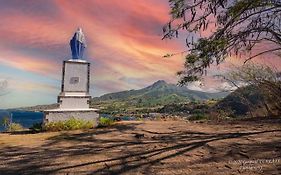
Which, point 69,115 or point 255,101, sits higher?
point 255,101

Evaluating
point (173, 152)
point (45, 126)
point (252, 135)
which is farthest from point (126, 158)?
point (45, 126)

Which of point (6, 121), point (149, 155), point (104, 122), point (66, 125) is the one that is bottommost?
point (149, 155)

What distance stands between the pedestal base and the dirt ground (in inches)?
153

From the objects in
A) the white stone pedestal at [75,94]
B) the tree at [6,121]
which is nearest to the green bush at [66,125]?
the white stone pedestal at [75,94]

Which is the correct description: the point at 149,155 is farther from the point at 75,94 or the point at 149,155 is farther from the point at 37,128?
the point at 75,94

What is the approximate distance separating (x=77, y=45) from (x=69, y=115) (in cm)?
389

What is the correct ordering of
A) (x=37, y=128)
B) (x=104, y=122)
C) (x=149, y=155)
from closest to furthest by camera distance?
(x=149, y=155)
(x=37, y=128)
(x=104, y=122)

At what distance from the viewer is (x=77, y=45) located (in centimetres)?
1541

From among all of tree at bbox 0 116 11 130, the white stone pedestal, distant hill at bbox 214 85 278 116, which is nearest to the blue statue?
the white stone pedestal

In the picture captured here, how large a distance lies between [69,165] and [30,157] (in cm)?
148

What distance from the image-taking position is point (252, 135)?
9055mm

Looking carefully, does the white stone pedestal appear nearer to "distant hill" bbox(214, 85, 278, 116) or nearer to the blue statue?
the blue statue

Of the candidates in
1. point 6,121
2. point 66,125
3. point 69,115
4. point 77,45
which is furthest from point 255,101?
point 6,121

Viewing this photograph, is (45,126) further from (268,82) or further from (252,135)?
(268,82)
